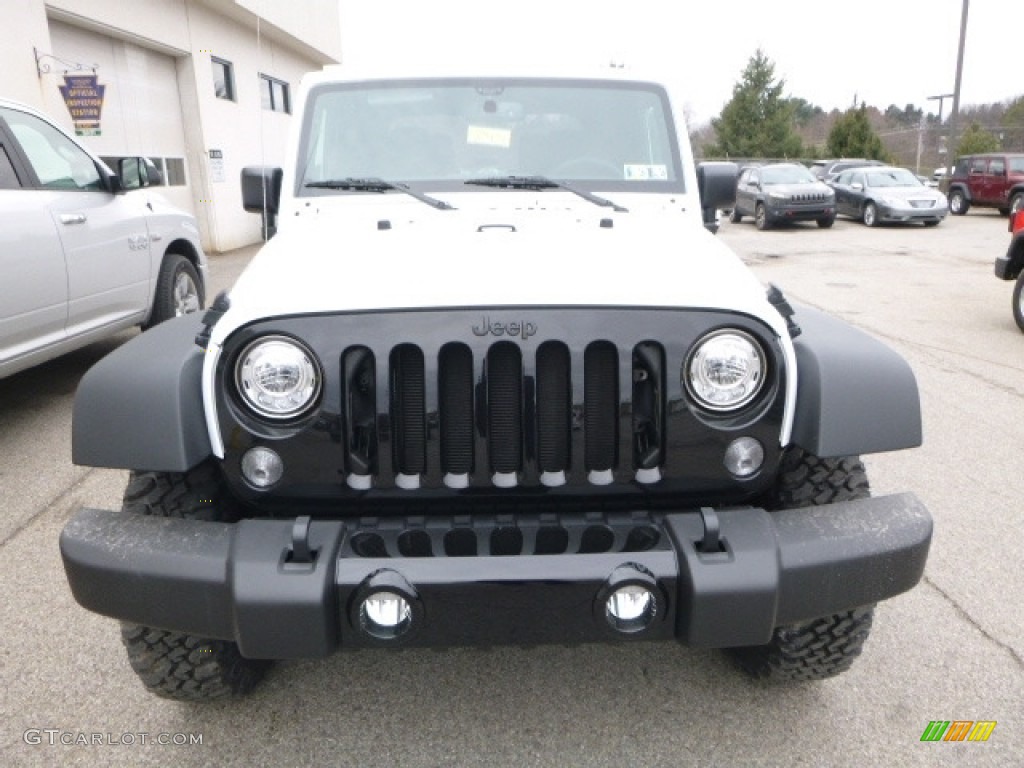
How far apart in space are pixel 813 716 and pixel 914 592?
0.92 metres

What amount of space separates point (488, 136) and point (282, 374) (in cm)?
168

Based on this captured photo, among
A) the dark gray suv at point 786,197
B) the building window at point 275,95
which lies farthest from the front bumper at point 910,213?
the building window at point 275,95

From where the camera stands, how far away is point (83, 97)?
8656 millimetres

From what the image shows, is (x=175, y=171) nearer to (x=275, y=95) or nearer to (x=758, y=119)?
(x=275, y=95)

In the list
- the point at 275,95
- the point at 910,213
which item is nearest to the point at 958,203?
the point at 910,213

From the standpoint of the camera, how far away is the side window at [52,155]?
180 inches

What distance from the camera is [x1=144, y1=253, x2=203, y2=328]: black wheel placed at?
19.4ft

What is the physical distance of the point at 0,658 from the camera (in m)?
2.60

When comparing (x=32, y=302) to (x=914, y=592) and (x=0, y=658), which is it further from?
(x=914, y=592)

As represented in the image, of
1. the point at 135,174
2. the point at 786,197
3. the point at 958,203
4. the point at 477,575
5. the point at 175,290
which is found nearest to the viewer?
the point at 477,575

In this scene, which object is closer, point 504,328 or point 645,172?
point 504,328

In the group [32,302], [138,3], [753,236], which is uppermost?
[138,3]

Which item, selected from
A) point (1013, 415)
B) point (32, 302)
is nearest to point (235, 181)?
point (32, 302)

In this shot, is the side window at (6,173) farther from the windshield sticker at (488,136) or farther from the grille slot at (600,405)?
the grille slot at (600,405)
